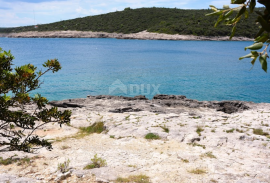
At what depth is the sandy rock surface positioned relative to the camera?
25.5 feet

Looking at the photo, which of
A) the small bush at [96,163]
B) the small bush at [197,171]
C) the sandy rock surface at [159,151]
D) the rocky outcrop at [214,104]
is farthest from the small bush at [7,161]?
the rocky outcrop at [214,104]

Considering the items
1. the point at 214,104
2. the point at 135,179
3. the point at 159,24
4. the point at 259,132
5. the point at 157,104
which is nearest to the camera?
the point at 135,179

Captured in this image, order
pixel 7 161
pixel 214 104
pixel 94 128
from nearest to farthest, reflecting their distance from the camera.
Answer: pixel 7 161 < pixel 94 128 < pixel 214 104

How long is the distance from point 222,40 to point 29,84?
107 meters

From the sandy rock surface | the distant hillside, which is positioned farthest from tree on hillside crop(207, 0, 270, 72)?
the distant hillside

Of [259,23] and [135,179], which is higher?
[259,23]

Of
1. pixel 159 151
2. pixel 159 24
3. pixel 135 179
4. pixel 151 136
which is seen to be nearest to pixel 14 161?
pixel 135 179

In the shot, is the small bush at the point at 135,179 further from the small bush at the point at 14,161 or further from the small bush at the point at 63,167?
the small bush at the point at 14,161

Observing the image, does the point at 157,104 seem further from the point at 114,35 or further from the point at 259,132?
the point at 114,35

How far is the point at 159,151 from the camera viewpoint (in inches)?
396

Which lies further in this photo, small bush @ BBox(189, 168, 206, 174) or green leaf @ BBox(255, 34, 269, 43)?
small bush @ BBox(189, 168, 206, 174)

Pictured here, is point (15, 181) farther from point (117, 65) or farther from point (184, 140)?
point (117, 65)

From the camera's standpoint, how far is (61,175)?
7645 millimetres

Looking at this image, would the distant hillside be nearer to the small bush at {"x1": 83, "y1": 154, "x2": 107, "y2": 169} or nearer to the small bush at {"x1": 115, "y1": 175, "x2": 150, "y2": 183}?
the small bush at {"x1": 83, "y1": 154, "x2": 107, "y2": 169}
